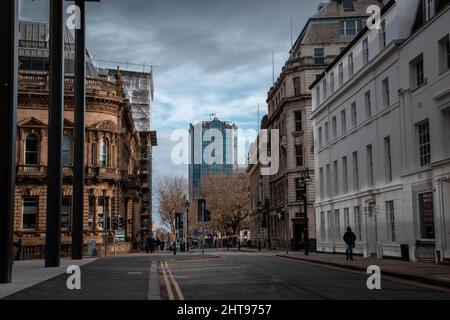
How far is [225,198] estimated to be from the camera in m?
90.4

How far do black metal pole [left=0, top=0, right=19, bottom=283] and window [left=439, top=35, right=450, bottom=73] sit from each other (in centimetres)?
1802

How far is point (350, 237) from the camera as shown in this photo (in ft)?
106

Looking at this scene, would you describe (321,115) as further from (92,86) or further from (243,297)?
(243,297)

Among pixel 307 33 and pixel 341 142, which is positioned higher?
pixel 307 33

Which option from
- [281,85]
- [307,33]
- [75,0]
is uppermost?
[307,33]

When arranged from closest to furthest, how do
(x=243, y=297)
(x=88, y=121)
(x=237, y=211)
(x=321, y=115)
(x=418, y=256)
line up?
1. (x=243, y=297)
2. (x=418, y=256)
3. (x=321, y=115)
4. (x=88, y=121)
5. (x=237, y=211)

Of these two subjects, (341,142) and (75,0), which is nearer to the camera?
(75,0)

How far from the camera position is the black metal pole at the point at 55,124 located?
84.3 feet

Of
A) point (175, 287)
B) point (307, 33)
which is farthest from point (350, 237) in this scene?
point (307, 33)

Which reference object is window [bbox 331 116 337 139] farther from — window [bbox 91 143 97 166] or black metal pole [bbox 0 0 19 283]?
black metal pole [bbox 0 0 19 283]

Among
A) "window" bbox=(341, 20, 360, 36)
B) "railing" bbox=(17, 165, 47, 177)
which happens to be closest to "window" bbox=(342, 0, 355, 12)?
"window" bbox=(341, 20, 360, 36)

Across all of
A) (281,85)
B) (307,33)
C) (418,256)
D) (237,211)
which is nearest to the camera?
(418,256)

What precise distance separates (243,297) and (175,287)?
3.63 metres

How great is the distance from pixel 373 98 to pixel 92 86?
28616 mm
